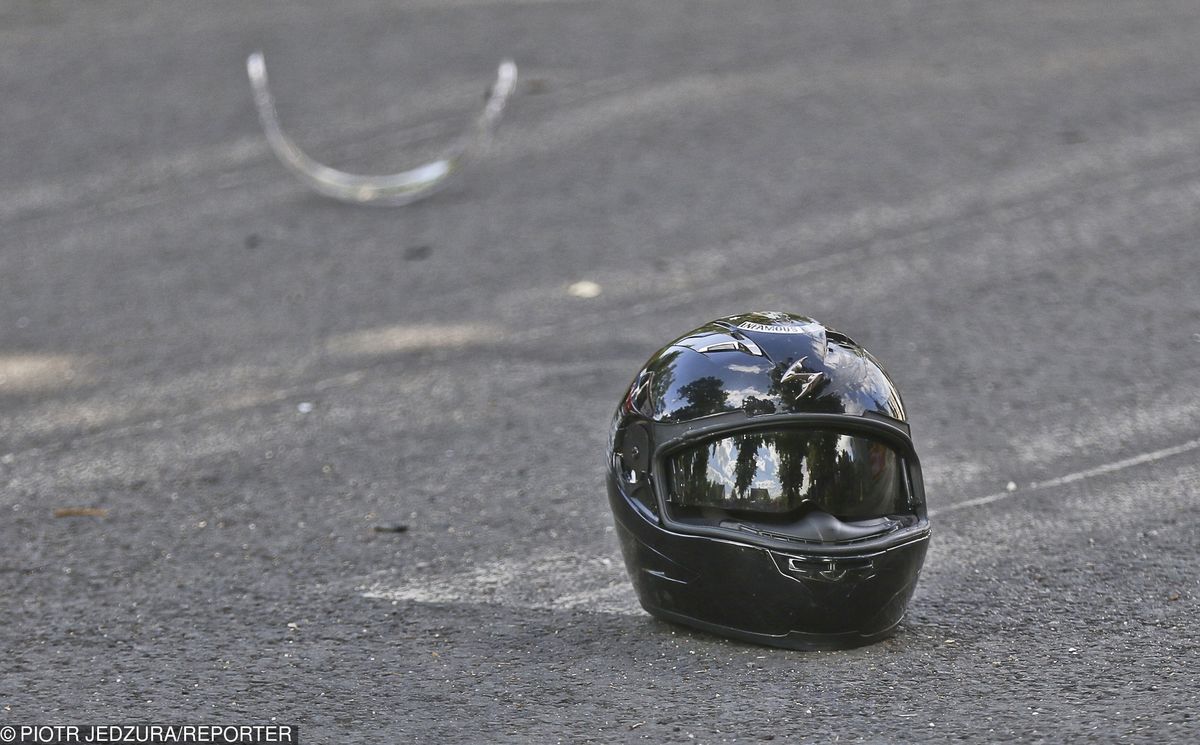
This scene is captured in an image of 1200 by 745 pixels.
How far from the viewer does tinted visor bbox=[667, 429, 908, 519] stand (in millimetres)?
3643

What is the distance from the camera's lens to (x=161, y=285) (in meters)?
7.68

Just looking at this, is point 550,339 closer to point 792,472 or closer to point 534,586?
point 534,586

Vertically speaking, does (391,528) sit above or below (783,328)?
below

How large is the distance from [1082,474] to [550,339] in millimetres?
2661

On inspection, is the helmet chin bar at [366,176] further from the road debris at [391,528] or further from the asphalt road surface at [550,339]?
the road debris at [391,528]

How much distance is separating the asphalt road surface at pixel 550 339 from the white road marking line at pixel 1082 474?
0.02 m

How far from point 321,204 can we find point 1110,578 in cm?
584

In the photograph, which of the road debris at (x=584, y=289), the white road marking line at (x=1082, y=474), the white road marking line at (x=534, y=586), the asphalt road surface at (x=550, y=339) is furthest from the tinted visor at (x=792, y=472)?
Result: the road debris at (x=584, y=289)

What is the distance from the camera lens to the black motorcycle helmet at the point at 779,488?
364cm

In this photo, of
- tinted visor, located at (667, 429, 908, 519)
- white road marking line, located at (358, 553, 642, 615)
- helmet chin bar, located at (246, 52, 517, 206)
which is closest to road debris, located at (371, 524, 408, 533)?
white road marking line, located at (358, 553, 642, 615)

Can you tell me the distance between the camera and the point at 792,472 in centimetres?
364

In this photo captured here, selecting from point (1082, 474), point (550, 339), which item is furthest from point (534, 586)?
point (550, 339)

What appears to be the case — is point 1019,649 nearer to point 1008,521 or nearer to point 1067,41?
point 1008,521

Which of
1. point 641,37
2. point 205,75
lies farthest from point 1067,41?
point 205,75
